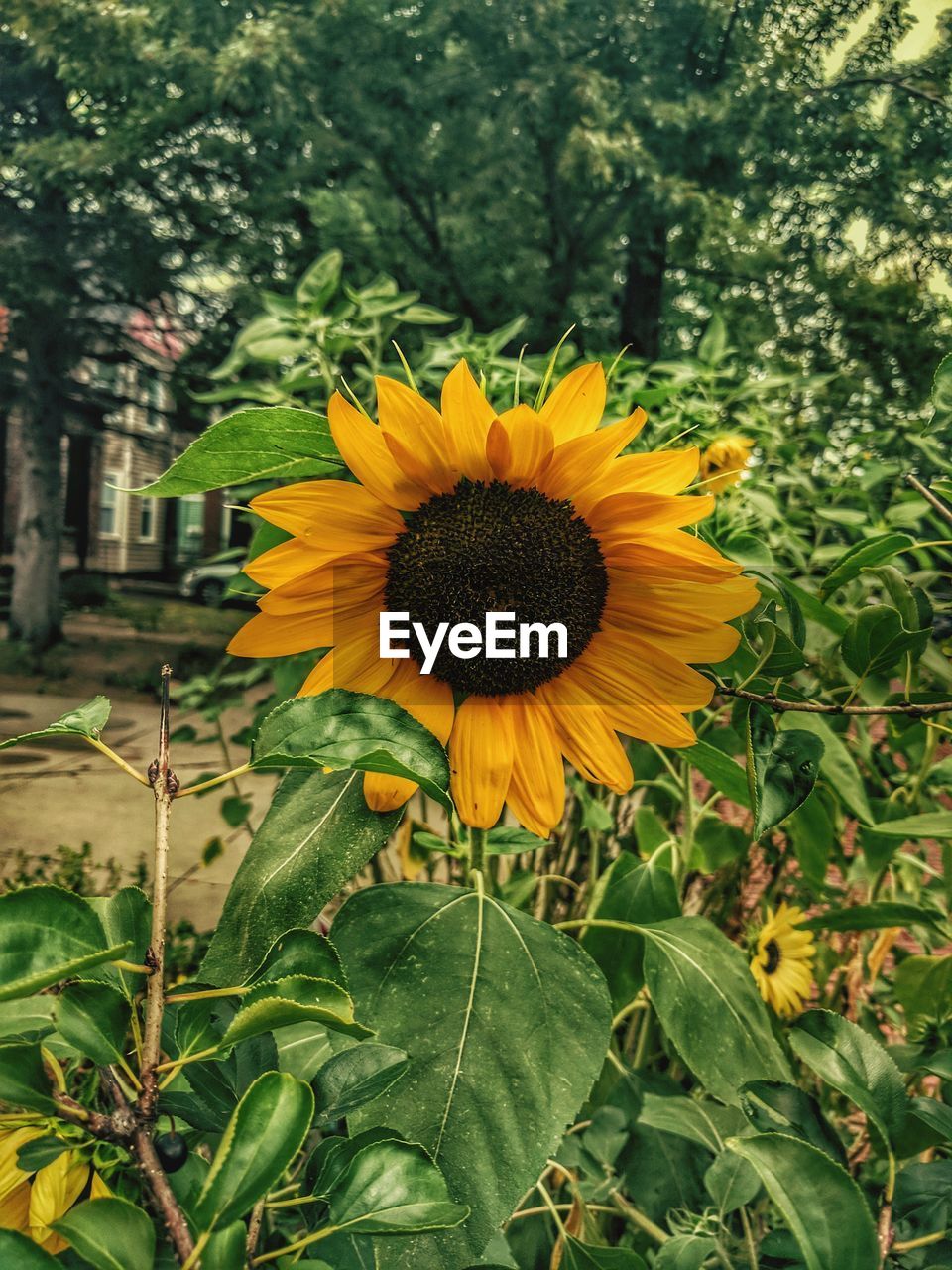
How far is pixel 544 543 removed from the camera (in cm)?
38

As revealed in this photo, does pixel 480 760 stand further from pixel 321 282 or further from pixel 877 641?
pixel 321 282

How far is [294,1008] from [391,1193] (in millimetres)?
79

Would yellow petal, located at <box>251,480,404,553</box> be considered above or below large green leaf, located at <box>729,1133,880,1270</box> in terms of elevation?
above

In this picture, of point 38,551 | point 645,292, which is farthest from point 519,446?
point 38,551

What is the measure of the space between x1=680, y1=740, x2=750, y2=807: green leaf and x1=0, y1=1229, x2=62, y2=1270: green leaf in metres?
0.30

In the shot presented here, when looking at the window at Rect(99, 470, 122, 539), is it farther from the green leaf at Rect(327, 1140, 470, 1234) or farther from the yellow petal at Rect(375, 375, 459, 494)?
the green leaf at Rect(327, 1140, 470, 1234)

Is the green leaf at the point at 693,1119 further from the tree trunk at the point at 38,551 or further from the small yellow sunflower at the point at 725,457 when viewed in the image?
the tree trunk at the point at 38,551

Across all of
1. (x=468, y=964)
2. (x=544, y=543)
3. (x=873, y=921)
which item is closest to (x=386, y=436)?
(x=544, y=543)

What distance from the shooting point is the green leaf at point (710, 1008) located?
43cm

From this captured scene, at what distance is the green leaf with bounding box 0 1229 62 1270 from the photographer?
20cm

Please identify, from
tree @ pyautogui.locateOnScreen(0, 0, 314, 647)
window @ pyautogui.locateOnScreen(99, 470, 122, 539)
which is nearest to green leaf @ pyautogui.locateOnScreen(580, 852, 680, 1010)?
tree @ pyautogui.locateOnScreen(0, 0, 314, 647)

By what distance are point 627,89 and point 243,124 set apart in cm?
241

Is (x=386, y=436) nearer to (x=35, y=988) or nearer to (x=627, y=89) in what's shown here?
(x=35, y=988)

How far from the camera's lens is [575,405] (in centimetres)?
37
